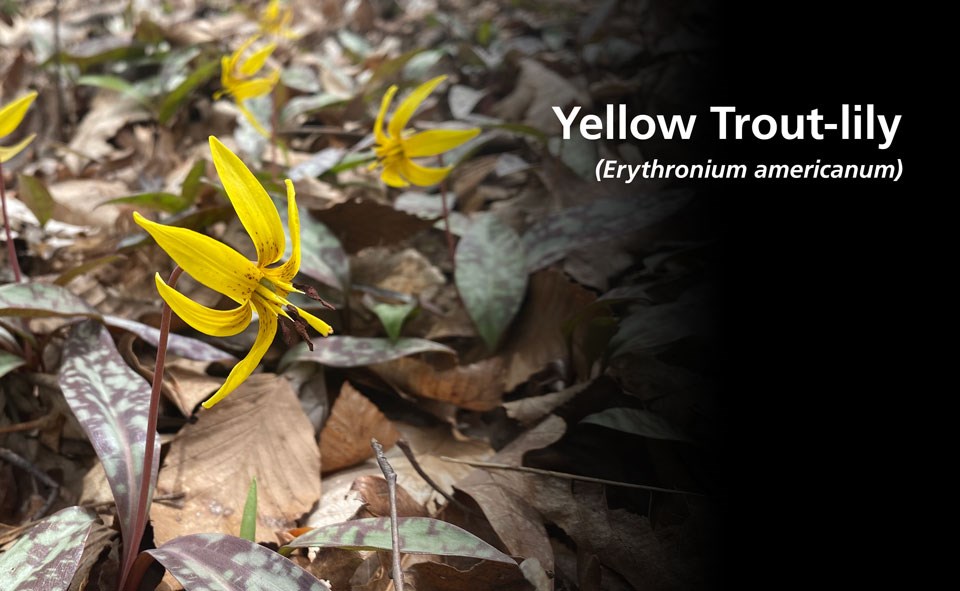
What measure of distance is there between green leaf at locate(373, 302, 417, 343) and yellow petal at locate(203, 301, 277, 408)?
63 centimetres

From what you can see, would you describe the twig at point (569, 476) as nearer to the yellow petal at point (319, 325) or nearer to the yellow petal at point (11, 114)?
the yellow petal at point (319, 325)

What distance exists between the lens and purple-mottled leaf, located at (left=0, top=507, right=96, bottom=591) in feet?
3.29

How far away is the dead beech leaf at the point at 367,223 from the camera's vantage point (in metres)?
1.93

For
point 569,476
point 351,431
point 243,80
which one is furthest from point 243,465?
point 243,80

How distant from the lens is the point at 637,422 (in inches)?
52.4

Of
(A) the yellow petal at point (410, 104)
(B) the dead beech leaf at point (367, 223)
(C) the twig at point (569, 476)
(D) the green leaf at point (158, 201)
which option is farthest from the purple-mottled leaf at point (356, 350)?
(D) the green leaf at point (158, 201)

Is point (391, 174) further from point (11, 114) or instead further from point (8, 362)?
point (8, 362)

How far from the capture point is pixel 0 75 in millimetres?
3195

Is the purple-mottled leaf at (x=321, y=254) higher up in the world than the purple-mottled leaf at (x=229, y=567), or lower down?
higher up

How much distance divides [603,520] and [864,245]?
793mm

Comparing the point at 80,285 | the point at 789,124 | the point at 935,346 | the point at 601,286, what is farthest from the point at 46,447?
the point at 789,124

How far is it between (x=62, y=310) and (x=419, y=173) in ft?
2.77

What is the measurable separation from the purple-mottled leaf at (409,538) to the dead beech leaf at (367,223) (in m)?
0.98

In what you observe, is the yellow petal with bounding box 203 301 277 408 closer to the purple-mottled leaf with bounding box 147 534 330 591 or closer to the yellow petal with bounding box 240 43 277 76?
the purple-mottled leaf with bounding box 147 534 330 591
